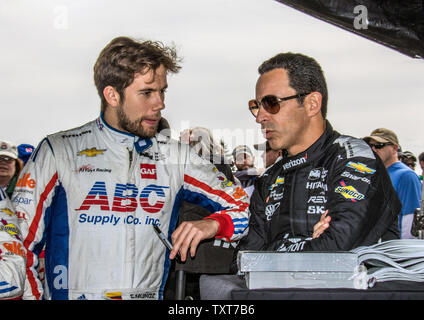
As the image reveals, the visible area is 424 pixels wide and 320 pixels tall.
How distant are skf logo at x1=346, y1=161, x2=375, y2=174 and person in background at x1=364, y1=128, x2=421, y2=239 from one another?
8.35ft

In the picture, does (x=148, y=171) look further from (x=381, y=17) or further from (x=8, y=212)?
(x=381, y=17)

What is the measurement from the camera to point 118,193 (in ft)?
7.12

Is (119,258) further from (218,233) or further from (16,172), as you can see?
(16,172)

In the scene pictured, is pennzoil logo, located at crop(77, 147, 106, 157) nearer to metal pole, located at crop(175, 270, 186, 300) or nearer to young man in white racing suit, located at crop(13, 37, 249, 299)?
young man in white racing suit, located at crop(13, 37, 249, 299)

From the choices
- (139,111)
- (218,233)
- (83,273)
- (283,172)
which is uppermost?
(139,111)

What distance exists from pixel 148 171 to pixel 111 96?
41 cm

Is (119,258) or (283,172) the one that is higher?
(283,172)

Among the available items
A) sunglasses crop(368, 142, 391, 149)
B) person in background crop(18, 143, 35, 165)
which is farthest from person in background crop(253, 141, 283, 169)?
person in background crop(18, 143, 35, 165)

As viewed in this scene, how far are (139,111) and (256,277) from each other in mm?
1278

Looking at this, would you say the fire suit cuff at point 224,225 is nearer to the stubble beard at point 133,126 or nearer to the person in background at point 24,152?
the stubble beard at point 133,126
